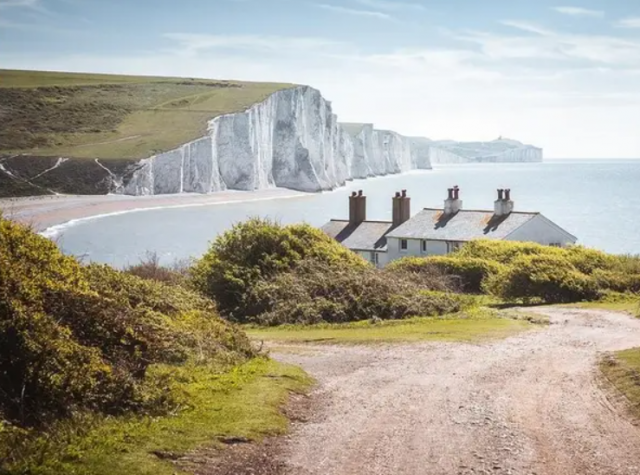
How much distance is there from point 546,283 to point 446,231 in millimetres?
20072

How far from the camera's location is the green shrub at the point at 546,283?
37.2m

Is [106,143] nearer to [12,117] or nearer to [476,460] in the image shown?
[12,117]

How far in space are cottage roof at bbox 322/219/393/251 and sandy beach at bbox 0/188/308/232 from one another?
48147 mm

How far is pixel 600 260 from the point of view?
4059 cm

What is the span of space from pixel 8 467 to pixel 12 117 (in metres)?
150

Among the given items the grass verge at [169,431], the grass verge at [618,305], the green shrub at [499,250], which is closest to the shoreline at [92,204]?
the green shrub at [499,250]

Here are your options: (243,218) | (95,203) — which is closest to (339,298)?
(243,218)

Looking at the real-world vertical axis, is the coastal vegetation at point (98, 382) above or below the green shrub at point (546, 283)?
above

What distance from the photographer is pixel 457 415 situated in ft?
48.7

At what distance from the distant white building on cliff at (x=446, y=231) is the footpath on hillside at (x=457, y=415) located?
33165mm

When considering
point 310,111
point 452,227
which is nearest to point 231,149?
point 310,111

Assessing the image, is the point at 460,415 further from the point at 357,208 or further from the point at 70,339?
the point at 357,208

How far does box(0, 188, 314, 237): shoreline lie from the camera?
110 meters

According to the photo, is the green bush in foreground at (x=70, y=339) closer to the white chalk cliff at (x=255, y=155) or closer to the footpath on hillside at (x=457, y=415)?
the footpath on hillside at (x=457, y=415)
